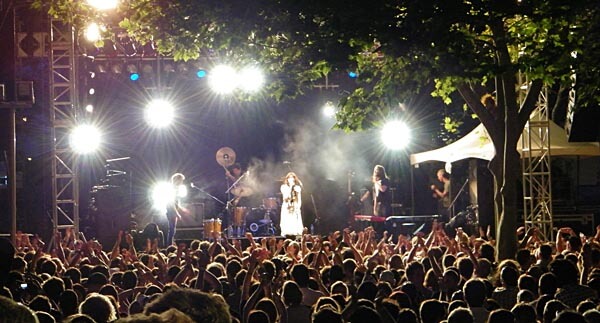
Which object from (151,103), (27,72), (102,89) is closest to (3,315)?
(27,72)

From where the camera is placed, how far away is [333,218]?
90.1 feet

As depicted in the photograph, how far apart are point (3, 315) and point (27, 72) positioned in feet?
61.5

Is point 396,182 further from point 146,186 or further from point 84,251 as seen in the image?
point 84,251

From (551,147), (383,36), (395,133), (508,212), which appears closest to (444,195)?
(395,133)

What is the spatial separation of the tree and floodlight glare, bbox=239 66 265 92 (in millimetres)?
193

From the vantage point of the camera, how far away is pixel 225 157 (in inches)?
1251

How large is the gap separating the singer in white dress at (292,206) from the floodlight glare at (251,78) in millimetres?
10725

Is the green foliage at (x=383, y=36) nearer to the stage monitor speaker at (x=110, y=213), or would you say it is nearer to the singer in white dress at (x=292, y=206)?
the stage monitor speaker at (x=110, y=213)

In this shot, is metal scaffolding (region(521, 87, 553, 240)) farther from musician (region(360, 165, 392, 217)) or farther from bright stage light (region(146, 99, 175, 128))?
bright stage light (region(146, 99, 175, 128))

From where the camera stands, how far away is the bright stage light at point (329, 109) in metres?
31.1

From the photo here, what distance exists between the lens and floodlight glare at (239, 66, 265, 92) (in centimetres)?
1339

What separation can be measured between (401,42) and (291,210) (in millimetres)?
14369

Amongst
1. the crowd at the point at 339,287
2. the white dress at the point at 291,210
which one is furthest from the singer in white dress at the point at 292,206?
the crowd at the point at 339,287

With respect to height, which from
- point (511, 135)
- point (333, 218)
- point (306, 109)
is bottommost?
point (333, 218)
